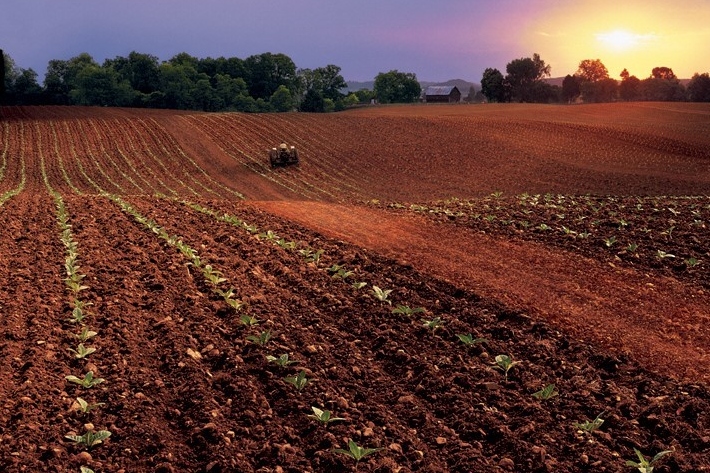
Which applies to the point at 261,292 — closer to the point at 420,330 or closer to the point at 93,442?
the point at 420,330

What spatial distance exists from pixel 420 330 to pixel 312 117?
179ft

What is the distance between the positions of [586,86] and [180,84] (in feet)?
309

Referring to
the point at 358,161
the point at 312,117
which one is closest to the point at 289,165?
the point at 358,161

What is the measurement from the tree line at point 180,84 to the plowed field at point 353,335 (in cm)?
8652

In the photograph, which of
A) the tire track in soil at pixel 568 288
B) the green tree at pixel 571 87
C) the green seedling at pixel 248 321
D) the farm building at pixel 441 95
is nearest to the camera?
the tire track in soil at pixel 568 288

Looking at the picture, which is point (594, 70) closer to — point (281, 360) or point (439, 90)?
point (439, 90)

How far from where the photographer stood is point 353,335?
8.31 metres

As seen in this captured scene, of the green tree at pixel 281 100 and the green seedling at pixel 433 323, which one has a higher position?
the green tree at pixel 281 100

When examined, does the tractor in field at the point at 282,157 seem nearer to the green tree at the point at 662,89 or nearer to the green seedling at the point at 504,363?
the green seedling at the point at 504,363

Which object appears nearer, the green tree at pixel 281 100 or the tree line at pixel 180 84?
the tree line at pixel 180 84

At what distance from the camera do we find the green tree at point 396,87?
13525cm

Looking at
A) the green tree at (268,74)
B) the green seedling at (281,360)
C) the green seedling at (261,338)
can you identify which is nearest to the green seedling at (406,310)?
the green seedling at (261,338)

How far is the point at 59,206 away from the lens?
17328 mm

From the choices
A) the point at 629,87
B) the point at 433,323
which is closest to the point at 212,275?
the point at 433,323
